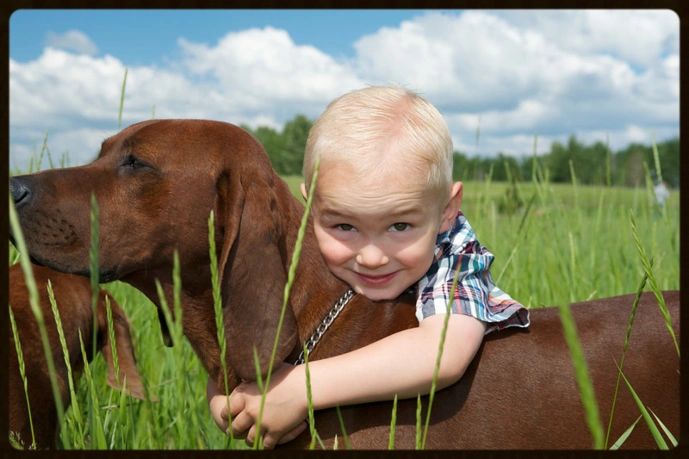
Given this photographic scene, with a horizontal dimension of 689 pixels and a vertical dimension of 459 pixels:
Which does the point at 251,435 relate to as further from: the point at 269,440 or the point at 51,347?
the point at 51,347

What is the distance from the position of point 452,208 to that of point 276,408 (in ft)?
3.08

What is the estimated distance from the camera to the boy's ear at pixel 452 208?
244 centimetres

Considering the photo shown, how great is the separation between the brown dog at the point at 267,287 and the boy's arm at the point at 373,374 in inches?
4.0

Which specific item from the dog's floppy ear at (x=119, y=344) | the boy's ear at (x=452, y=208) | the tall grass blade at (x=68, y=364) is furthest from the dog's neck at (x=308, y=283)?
the dog's floppy ear at (x=119, y=344)

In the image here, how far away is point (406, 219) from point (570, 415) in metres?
0.82

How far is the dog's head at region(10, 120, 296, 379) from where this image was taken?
2.13 metres

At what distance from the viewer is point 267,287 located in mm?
2123

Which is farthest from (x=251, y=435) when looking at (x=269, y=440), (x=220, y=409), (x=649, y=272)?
(x=649, y=272)

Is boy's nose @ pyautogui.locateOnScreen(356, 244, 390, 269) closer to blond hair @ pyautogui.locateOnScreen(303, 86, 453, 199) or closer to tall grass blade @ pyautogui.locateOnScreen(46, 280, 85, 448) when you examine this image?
blond hair @ pyautogui.locateOnScreen(303, 86, 453, 199)

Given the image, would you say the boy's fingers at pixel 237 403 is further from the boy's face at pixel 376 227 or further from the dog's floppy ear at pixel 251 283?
the boy's face at pixel 376 227

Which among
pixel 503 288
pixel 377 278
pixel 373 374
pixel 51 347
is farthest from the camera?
pixel 503 288

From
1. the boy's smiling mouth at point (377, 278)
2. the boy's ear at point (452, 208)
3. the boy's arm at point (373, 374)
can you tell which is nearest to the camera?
the boy's arm at point (373, 374)

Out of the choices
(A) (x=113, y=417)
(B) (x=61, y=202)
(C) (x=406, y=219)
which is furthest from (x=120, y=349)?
(C) (x=406, y=219)
